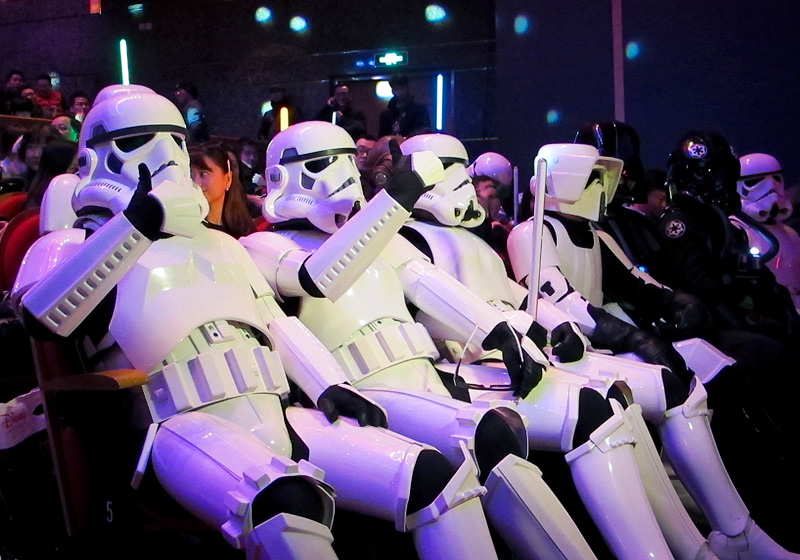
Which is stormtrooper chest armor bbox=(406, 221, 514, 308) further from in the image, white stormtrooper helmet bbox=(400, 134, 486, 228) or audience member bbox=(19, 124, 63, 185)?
audience member bbox=(19, 124, 63, 185)

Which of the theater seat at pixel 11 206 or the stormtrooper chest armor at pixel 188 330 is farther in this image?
the theater seat at pixel 11 206

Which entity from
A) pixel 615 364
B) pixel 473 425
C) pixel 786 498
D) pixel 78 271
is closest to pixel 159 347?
pixel 78 271

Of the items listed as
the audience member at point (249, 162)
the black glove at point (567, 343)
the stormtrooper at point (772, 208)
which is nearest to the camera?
the black glove at point (567, 343)

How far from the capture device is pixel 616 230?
4543 millimetres

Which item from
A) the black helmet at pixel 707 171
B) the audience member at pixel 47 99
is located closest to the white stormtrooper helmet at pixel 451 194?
the black helmet at pixel 707 171

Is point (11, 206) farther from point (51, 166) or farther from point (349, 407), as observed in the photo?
point (349, 407)

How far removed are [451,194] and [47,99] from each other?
20.6 feet

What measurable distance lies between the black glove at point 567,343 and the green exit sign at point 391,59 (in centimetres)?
696

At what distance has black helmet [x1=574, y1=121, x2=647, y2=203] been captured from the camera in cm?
443

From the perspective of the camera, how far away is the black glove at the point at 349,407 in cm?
246

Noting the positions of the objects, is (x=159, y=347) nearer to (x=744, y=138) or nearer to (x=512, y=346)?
(x=512, y=346)

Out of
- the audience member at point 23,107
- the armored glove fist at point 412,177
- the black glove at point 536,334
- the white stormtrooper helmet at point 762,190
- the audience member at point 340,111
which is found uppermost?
the audience member at point 23,107

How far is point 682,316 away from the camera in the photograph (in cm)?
392

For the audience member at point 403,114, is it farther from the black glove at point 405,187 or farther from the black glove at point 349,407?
the black glove at point 349,407
